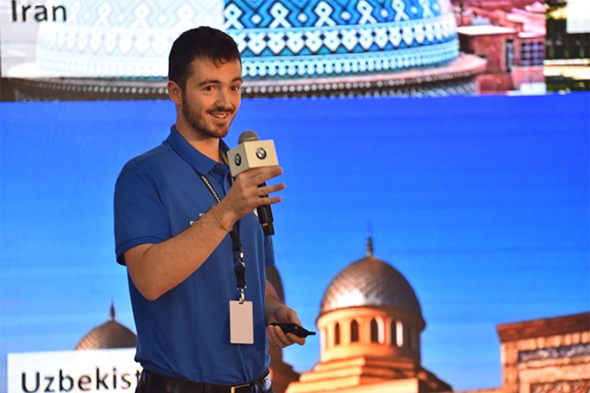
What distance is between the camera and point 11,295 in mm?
3615

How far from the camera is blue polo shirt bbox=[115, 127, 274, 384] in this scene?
6.15 feet

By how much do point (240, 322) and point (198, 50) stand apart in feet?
1.98

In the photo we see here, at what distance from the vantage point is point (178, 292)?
6.24 ft

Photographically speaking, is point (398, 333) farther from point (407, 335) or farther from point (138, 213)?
point (138, 213)

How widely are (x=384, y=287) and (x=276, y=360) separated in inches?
21.1

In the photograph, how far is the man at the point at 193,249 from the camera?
1.79 m

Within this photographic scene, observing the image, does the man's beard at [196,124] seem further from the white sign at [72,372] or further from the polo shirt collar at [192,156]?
the white sign at [72,372]

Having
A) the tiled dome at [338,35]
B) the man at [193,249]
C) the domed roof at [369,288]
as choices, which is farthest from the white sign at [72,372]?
the man at [193,249]

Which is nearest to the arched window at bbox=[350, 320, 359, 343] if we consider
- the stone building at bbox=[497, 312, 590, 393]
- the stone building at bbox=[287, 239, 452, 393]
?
the stone building at bbox=[287, 239, 452, 393]

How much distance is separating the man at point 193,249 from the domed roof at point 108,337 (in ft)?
5.55

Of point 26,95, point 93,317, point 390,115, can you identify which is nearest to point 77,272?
point 93,317

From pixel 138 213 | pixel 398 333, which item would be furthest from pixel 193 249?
pixel 398 333

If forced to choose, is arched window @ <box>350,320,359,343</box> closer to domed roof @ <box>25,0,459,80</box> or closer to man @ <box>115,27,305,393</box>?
domed roof @ <box>25,0,459,80</box>

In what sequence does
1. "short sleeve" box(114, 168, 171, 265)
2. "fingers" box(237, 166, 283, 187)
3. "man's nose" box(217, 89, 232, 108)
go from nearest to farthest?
"fingers" box(237, 166, 283, 187) < "short sleeve" box(114, 168, 171, 265) < "man's nose" box(217, 89, 232, 108)
